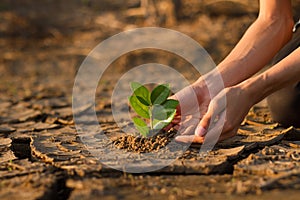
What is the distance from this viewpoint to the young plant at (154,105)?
1.97 metres

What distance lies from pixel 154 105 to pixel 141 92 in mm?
74

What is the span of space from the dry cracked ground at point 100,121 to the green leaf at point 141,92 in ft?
0.72

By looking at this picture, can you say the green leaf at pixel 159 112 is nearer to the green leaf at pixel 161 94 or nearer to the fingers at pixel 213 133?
the green leaf at pixel 161 94

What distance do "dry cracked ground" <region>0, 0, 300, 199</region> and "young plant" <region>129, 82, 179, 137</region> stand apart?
0.48ft

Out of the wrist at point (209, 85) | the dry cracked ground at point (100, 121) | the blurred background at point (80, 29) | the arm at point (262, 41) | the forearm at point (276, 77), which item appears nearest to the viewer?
the dry cracked ground at point (100, 121)

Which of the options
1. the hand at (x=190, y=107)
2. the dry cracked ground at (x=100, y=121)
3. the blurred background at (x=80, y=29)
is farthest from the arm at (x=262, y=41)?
the blurred background at (x=80, y=29)

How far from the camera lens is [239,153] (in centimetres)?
192

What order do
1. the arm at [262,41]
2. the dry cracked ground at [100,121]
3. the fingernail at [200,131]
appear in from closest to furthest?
1. the dry cracked ground at [100,121]
2. the fingernail at [200,131]
3. the arm at [262,41]

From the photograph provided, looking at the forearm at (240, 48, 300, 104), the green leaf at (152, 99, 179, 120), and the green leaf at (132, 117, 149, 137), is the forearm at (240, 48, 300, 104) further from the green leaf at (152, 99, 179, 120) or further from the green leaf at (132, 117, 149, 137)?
the green leaf at (132, 117, 149, 137)

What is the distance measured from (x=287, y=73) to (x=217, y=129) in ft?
1.28

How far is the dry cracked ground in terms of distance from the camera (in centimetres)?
162

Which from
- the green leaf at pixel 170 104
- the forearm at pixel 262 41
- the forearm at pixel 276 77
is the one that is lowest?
the green leaf at pixel 170 104

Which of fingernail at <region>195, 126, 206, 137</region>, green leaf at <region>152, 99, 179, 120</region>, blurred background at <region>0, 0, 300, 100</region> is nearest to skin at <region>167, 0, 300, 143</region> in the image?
fingernail at <region>195, 126, 206, 137</region>

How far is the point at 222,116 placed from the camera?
6.52ft
